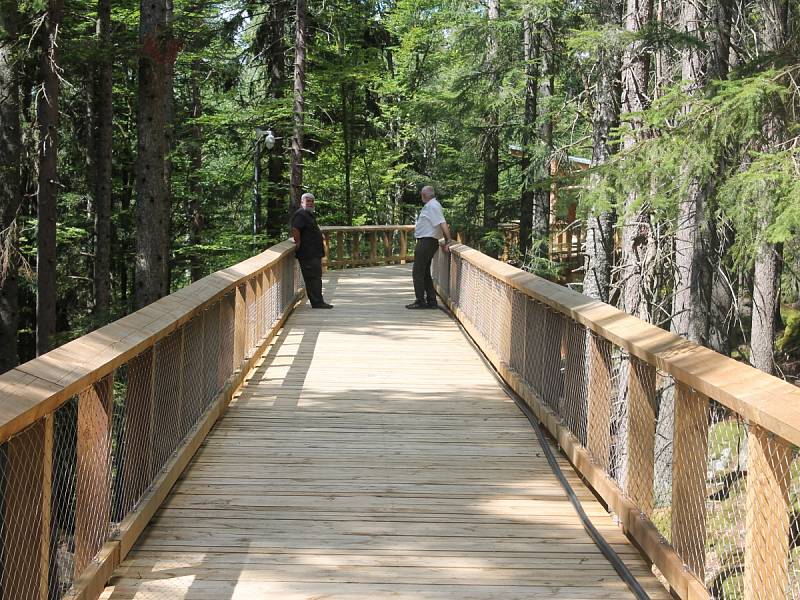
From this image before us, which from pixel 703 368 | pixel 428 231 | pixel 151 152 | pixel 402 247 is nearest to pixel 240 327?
pixel 703 368

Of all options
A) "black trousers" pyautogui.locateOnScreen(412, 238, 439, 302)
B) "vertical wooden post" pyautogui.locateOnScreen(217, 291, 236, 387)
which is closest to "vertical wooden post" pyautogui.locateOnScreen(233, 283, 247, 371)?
"vertical wooden post" pyautogui.locateOnScreen(217, 291, 236, 387)

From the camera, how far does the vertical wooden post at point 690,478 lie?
4.21m

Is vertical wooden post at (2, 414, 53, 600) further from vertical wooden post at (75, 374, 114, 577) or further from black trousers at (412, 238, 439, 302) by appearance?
black trousers at (412, 238, 439, 302)

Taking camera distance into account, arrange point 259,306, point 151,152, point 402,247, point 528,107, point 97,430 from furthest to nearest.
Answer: point 402,247 < point 528,107 < point 151,152 < point 259,306 < point 97,430

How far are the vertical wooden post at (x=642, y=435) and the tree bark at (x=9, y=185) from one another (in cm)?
1324

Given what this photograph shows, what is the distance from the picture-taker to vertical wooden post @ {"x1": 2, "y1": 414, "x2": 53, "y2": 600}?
11.0 feet

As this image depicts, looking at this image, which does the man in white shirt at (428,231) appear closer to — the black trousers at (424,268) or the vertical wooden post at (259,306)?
the black trousers at (424,268)

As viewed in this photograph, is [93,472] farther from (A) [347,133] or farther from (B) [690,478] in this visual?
(A) [347,133]

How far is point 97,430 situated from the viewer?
443 cm

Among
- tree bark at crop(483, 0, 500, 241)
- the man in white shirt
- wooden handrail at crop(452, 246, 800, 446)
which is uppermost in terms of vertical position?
tree bark at crop(483, 0, 500, 241)

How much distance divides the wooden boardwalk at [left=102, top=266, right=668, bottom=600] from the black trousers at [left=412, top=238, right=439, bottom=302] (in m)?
5.55

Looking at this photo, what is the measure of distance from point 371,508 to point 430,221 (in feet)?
31.9

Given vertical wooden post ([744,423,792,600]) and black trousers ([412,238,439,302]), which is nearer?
vertical wooden post ([744,423,792,600])

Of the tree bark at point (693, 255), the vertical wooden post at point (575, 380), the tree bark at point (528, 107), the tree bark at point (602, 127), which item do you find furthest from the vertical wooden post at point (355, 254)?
the vertical wooden post at point (575, 380)
